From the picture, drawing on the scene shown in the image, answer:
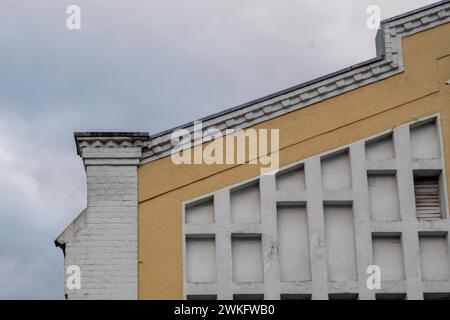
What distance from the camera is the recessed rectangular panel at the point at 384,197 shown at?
27375 millimetres

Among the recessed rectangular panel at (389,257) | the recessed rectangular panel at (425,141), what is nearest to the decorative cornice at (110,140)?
the recessed rectangular panel at (389,257)

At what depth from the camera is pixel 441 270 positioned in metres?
27.0

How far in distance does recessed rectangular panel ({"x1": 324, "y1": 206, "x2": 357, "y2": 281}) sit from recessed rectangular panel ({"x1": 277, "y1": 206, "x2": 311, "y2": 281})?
457 mm

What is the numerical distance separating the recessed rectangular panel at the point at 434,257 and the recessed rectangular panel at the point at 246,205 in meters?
3.46

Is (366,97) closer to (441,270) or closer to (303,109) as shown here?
(303,109)

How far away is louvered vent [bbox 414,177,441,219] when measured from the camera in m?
27.5

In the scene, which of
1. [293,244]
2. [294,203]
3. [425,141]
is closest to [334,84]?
[425,141]

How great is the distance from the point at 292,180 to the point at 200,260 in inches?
102

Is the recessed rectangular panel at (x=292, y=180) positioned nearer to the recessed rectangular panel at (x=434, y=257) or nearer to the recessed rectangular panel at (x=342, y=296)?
the recessed rectangular panel at (x=342, y=296)

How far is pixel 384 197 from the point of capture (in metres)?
27.5

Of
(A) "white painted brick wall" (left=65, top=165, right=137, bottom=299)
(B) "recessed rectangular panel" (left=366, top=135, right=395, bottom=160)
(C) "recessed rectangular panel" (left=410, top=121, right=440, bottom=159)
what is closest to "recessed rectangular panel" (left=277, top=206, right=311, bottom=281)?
(B) "recessed rectangular panel" (left=366, top=135, right=395, bottom=160)

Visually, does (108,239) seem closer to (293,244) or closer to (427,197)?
(293,244)
